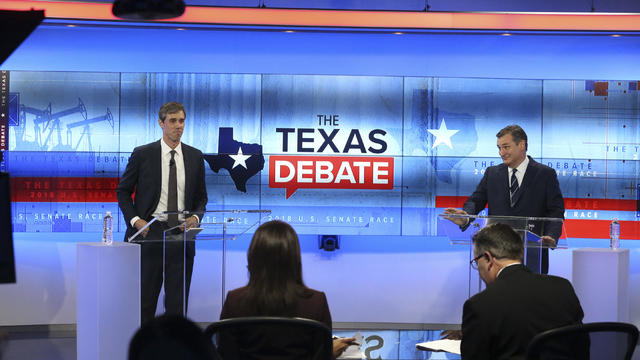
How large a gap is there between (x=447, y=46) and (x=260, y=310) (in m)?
3.95

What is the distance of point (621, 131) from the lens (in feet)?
17.8

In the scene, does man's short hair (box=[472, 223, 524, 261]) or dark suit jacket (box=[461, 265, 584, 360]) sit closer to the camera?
dark suit jacket (box=[461, 265, 584, 360])

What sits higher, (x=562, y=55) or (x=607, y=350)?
(x=562, y=55)

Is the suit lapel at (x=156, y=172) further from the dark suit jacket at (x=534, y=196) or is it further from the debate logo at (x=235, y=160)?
the dark suit jacket at (x=534, y=196)

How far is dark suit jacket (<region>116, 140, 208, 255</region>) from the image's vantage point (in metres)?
4.38

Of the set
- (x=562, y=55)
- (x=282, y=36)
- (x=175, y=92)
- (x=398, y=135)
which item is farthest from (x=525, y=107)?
(x=175, y=92)

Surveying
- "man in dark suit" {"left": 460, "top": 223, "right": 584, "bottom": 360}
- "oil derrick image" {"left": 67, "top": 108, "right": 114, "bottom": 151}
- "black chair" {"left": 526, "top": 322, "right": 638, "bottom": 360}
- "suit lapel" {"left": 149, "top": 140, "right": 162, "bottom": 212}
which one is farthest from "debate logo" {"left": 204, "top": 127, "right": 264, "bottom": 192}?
"black chair" {"left": 526, "top": 322, "right": 638, "bottom": 360}

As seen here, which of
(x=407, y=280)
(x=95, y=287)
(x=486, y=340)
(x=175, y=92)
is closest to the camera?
(x=486, y=340)

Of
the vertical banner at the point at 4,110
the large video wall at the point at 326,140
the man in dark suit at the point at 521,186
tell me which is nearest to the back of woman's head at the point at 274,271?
the man in dark suit at the point at 521,186

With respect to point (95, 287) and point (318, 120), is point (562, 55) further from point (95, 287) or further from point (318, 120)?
point (95, 287)

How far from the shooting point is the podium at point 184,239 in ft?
11.5

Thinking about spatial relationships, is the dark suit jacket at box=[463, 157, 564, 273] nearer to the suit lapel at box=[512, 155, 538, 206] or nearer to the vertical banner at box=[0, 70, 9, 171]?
the suit lapel at box=[512, 155, 538, 206]

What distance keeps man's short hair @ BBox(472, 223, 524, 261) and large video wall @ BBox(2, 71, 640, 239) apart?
285 centimetres

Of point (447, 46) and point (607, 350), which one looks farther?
point (447, 46)
